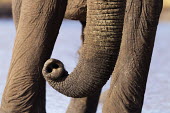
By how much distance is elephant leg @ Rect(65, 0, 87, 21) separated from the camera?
3.43 metres

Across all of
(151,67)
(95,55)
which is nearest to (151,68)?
(151,67)

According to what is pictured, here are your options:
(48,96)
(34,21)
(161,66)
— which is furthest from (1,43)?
(34,21)

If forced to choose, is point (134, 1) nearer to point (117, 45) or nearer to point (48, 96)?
point (117, 45)

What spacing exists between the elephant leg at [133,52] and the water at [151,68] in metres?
1.40

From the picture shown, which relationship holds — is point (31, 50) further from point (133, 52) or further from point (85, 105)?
point (85, 105)

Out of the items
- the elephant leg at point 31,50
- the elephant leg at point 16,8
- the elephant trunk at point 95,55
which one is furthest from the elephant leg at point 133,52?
the elephant leg at point 16,8

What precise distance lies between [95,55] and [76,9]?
0.65 meters

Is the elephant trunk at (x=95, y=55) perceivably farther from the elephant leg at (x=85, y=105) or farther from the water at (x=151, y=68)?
the water at (x=151, y=68)

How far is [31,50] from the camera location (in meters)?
3.12

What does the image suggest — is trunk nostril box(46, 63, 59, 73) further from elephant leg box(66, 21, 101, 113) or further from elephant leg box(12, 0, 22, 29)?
elephant leg box(66, 21, 101, 113)

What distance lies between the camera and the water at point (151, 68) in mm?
4531

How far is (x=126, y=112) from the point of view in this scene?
285 centimetres

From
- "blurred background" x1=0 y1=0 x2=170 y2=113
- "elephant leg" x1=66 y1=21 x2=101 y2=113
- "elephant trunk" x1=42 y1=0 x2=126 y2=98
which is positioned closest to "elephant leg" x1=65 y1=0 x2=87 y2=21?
"elephant trunk" x1=42 y1=0 x2=126 y2=98

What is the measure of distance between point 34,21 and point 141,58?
0.51 meters
